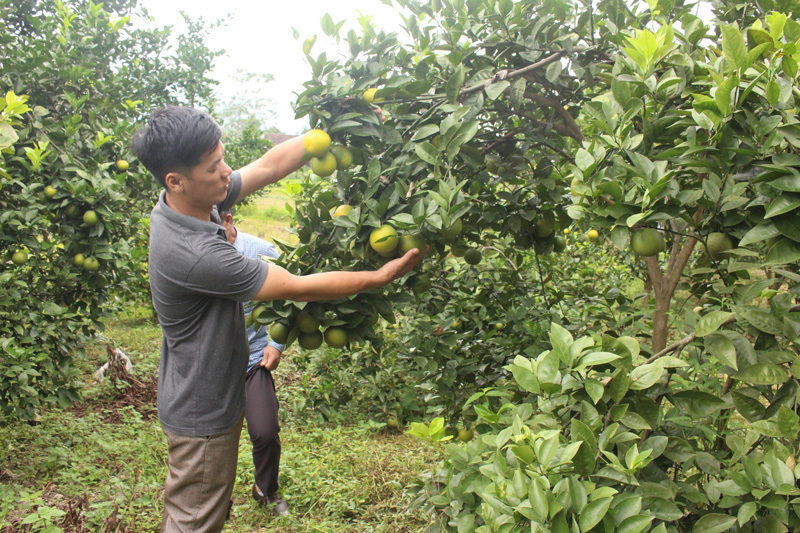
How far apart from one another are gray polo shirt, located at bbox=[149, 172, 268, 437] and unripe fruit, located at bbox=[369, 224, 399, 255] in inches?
13.4

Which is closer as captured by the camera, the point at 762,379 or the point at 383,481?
the point at 762,379

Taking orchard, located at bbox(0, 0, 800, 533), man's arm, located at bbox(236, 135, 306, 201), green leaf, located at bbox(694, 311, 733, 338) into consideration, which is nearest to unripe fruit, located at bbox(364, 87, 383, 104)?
orchard, located at bbox(0, 0, 800, 533)

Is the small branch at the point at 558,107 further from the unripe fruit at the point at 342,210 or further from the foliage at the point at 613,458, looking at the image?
the foliage at the point at 613,458

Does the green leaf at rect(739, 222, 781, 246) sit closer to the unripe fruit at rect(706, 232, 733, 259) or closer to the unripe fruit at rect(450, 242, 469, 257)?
the unripe fruit at rect(706, 232, 733, 259)

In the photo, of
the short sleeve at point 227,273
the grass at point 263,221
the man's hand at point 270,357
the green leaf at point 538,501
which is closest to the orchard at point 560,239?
the green leaf at point 538,501

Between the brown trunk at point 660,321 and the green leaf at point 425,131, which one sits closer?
the green leaf at point 425,131

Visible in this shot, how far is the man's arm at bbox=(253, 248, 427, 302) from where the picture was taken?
1.55 metres

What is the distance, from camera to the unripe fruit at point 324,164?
1.63 metres

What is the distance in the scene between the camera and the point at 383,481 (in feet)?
10.1

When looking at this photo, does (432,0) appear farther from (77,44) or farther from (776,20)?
(77,44)

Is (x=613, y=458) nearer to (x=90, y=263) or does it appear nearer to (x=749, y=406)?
(x=749, y=406)

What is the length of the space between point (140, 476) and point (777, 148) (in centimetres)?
323

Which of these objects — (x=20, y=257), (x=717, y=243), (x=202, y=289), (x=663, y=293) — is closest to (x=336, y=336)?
(x=202, y=289)

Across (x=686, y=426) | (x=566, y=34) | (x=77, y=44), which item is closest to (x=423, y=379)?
(x=686, y=426)
